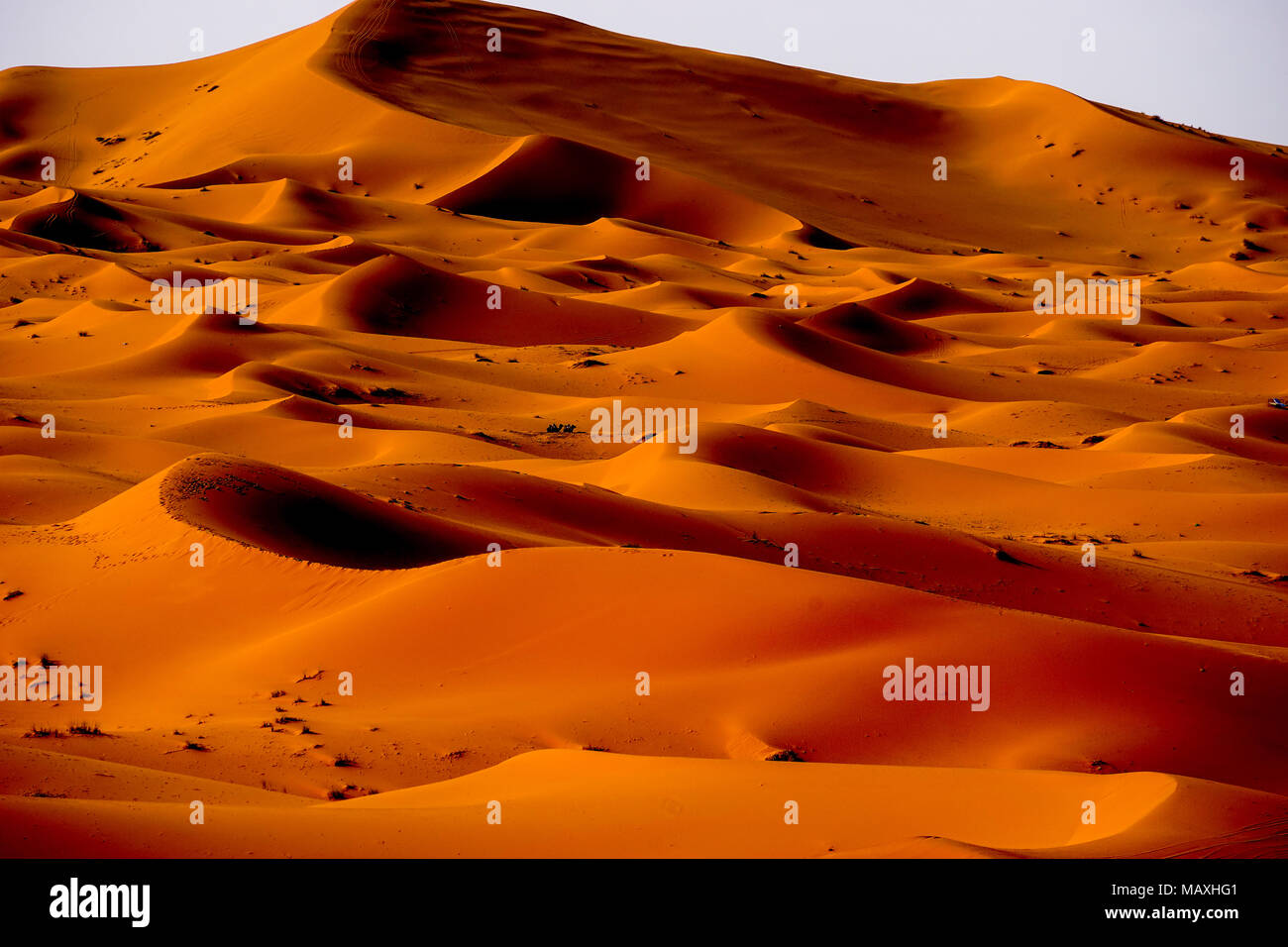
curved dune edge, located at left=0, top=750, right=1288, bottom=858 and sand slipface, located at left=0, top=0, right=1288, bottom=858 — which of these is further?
sand slipface, located at left=0, top=0, right=1288, bottom=858

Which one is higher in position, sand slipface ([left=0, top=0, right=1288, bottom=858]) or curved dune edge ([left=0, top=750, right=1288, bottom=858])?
sand slipface ([left=0, top=0, right=1288, bottom=858])

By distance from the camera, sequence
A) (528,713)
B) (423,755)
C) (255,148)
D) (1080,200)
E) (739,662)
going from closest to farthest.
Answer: (423,755), (528,713), (739,662), (255,148), (1080,200)

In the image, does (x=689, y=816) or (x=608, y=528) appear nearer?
(x=689, y=816)

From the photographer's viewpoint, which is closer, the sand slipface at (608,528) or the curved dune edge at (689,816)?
the curved dune edge at (689,816)

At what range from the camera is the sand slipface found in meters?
6.38

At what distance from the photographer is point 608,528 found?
1307 cm

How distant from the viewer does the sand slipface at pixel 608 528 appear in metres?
6.38

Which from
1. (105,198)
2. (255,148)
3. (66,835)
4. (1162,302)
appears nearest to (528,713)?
(66,835)

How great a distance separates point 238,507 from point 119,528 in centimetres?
105

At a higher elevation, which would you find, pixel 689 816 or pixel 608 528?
pixel 608 528

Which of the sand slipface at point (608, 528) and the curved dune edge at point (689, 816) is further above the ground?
the sand slipface at point (608, 528)
